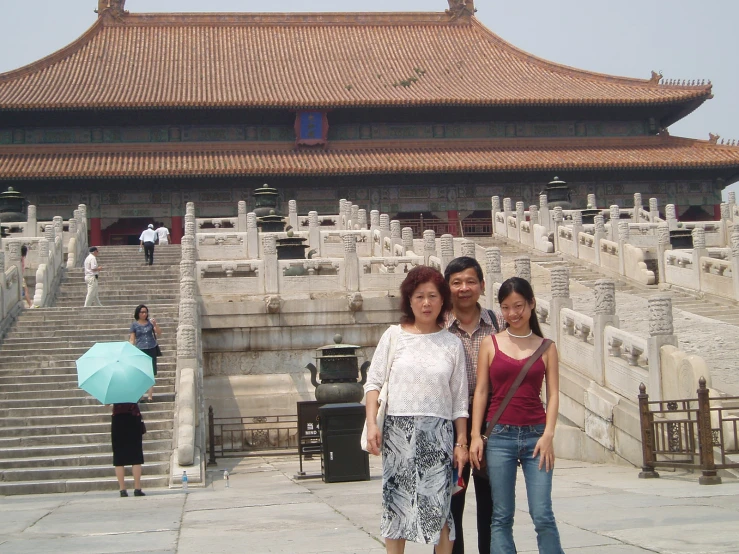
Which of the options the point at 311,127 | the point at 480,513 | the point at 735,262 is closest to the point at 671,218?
the point at 735,262

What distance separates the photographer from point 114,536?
28.0 feet

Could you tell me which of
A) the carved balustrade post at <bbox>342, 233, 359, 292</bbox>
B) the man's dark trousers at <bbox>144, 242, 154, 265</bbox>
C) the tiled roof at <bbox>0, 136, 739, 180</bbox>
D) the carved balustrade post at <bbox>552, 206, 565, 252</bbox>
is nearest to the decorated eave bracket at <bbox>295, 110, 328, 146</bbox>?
the tiled roof at <bbox>0, 136, 739, 180</bbox>

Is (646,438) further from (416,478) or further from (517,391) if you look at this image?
(416,478)

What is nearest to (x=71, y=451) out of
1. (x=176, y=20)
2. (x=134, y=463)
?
(x=134, y=463)

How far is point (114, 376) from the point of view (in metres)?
11.5

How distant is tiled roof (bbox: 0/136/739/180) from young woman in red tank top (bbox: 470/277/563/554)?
31583 mm

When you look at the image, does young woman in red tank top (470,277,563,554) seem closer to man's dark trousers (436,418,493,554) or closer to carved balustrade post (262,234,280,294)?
man's dark trousers (436,418,493,554)

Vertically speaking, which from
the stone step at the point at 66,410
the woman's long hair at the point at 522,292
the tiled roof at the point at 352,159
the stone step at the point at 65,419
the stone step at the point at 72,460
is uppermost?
the tiled roof at the point at 352,159

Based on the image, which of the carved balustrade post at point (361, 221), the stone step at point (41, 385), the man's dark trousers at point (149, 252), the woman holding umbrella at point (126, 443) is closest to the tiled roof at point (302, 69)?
the carved balustrade post at point (361, 221)

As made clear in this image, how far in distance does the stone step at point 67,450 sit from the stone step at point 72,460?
8cm

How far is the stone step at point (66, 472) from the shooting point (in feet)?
43.8

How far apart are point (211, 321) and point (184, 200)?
19594 mm

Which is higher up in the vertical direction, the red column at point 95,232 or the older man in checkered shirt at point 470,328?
the red column at point 95,232

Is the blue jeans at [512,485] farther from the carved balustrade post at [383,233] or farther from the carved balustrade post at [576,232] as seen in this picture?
the carved balustrade post at [576,232]
